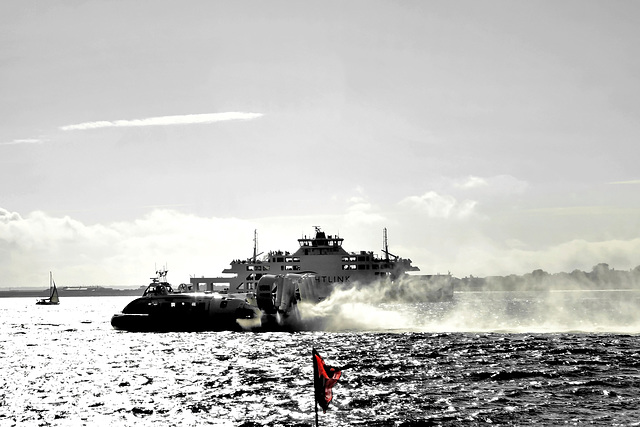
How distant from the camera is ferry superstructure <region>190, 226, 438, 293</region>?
167 metres

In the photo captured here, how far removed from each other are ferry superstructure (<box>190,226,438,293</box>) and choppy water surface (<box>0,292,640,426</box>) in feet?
302

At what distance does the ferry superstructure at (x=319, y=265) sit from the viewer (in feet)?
548

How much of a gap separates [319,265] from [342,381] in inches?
4941

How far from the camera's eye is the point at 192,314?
87625 mm

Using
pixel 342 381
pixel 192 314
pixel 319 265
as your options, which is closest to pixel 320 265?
pixel 319 265

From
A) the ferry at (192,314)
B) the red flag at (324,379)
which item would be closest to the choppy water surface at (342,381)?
the red flag at (324,379)

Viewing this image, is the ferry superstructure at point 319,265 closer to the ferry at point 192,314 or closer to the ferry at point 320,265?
the ferry at point 320,265

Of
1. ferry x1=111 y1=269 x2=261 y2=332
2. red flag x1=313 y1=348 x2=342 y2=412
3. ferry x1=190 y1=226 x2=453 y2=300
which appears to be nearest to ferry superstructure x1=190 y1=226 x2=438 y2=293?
ferry x1=190 y1=226 x2=453 y2=300

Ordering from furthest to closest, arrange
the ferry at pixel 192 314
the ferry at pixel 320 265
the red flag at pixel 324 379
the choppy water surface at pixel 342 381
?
the ferry at pixel 320 265
the ferry at pixel 192 314
the choppy water surface at pixel 342 381
the red flag at pixel 324 379

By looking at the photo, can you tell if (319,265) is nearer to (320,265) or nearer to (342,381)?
(320,265)

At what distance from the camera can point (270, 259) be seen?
6693 inches

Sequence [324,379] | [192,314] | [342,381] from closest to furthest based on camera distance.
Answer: [324,379] → [342,381] → [192,314]

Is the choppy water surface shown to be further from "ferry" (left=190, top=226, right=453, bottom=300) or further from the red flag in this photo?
"ferry" (left=190, top=226, right=453, bottom=300)

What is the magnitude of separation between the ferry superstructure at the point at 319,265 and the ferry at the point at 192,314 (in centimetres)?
7241
